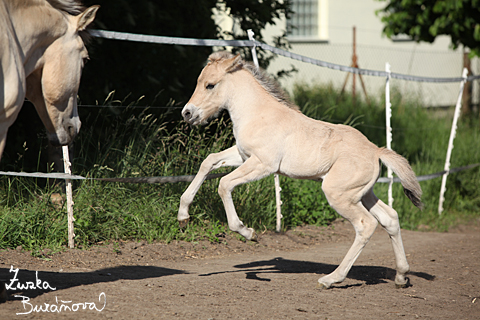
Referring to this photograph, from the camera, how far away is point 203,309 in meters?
3.55

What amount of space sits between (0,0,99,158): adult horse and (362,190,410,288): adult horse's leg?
270cm

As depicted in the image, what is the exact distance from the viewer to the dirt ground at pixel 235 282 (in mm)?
3514

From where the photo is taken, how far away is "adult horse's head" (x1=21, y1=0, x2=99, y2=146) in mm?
3457

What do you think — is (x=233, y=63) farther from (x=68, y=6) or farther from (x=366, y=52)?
(x=366, y=52)

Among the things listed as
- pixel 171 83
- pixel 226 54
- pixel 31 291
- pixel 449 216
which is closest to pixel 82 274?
pixel 31 291

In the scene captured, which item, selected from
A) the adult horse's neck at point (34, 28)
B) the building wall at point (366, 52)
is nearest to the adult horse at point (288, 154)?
the adult horse's neck at point (34, 28)

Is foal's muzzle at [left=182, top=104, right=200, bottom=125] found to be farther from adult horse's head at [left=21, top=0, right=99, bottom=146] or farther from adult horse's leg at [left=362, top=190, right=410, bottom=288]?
adult horse's leg at [left=362, top=190, right=410, bottom=288]

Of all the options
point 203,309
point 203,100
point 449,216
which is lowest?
point 449,216

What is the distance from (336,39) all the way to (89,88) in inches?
492

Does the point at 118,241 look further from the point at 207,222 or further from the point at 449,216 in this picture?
the point at 449,216

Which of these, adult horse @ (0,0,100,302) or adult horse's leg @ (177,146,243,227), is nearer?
adult horse @ (0,0,100,302)

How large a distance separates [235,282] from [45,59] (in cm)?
239

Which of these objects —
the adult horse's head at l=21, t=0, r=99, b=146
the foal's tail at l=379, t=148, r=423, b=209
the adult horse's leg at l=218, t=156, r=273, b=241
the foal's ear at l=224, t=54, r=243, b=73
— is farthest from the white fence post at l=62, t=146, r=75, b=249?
the foal's tail at l=379, t=148, r=423, b=209

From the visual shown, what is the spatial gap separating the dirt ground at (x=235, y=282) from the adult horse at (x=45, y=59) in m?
1.17
